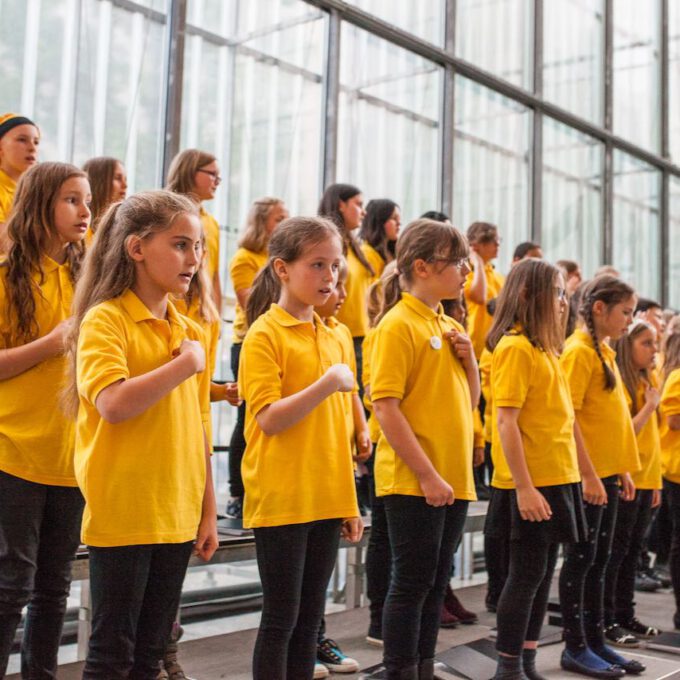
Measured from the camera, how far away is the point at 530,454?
2.84m

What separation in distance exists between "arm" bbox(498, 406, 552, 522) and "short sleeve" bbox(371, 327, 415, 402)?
15.7 inches

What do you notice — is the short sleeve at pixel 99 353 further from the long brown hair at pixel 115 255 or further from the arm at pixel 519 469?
the arm at pixel 519 469

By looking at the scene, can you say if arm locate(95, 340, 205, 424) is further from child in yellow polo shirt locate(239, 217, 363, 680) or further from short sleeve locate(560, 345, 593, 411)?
short sleeve locate(560, 345, 593, 411)

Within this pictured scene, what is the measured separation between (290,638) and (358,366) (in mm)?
1701

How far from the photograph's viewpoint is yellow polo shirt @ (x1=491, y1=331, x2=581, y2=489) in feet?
9.24

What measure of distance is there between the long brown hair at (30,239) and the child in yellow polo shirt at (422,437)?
0.87m

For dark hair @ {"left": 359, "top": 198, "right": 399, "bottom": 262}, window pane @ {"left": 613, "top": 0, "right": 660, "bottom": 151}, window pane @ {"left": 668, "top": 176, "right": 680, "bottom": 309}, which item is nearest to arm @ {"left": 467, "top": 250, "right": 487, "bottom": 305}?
dark hair @ {"left": 359, "top": 198, "right": 399, "bottom": 262}

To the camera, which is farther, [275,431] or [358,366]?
[358,366]

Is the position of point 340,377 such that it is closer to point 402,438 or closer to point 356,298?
point 402,438

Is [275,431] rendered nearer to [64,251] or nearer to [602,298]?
[64,251]

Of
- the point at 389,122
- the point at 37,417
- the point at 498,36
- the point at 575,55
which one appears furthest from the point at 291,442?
the point at 575,55

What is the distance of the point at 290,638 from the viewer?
220cm

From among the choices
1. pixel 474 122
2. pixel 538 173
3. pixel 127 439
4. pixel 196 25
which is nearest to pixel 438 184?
pixel 474 122

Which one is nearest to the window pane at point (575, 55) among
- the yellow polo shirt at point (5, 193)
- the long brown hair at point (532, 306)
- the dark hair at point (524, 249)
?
the dark hair at point (524, 249)
